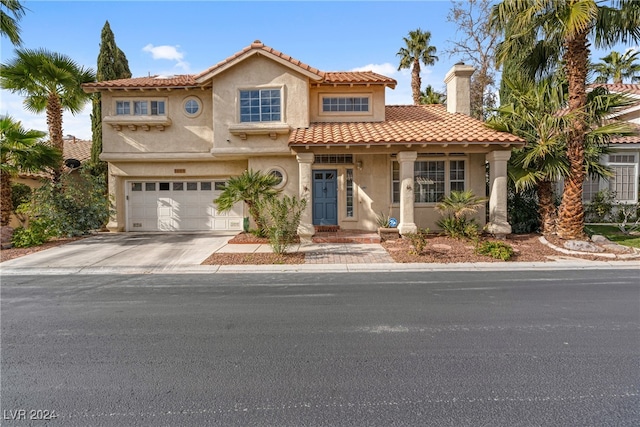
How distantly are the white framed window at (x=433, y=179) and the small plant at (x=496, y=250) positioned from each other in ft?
14.1

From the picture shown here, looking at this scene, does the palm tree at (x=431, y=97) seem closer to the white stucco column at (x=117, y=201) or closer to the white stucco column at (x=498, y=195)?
the white stucco column at (x=498, y=195)

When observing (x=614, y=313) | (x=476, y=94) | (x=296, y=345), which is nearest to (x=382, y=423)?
(x=296, y=345)

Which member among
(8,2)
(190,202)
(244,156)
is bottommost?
(190,202)

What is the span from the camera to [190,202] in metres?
16.0

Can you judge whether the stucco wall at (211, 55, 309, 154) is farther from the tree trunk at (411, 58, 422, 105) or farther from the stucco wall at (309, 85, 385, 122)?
the tree trunk at (411, 58, 422, 105)

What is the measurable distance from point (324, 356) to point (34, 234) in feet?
42.0

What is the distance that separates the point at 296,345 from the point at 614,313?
4968mm

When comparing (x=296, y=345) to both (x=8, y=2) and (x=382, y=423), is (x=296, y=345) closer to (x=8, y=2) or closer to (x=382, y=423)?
(x=382, y=423)

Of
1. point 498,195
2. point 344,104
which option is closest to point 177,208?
point 344,104

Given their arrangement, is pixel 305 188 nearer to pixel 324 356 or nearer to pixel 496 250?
pixel 496 250

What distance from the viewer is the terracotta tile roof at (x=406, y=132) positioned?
39.8 feet

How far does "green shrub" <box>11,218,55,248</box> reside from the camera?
12.0 m

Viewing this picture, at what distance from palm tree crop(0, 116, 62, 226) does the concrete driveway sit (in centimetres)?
286

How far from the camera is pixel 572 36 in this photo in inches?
421
